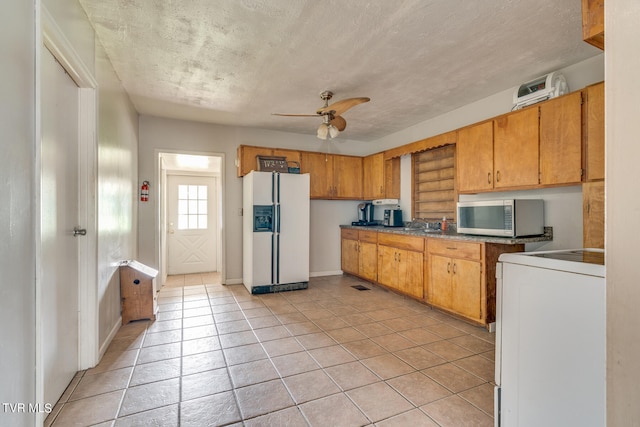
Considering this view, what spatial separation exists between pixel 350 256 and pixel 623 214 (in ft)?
15.1

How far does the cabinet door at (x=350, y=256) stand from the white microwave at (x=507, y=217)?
2.18 m

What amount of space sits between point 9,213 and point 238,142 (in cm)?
387

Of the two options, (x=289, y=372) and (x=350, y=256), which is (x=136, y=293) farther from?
(x=350, y=256)

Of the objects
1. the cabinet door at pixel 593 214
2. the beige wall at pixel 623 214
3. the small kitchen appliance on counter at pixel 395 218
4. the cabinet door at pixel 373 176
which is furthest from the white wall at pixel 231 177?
the beige wall at pixel 623 214

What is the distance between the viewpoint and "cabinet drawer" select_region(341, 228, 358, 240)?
5.07 metres

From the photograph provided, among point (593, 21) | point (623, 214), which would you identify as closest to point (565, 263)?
point (623, 214)

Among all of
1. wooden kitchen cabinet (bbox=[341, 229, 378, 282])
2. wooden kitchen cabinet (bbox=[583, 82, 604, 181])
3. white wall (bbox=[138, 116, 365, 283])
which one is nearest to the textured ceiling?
wooden kitchen cabinet (bbox=[583, 82, 604, 181])

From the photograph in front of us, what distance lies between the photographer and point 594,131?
7.57 ft

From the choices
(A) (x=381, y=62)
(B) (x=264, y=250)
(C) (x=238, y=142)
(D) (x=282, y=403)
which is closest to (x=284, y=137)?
(C) (x=238, y=142)

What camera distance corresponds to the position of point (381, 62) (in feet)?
8.86

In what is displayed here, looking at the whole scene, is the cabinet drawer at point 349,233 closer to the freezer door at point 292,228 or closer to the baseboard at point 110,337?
the freezer door at point 292,228

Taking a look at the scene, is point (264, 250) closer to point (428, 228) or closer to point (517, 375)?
point (428, 228)

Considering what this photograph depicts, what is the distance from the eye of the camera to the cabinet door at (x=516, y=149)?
2760mm

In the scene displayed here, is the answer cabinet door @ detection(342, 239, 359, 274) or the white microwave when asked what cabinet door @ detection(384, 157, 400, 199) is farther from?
the white microwave
